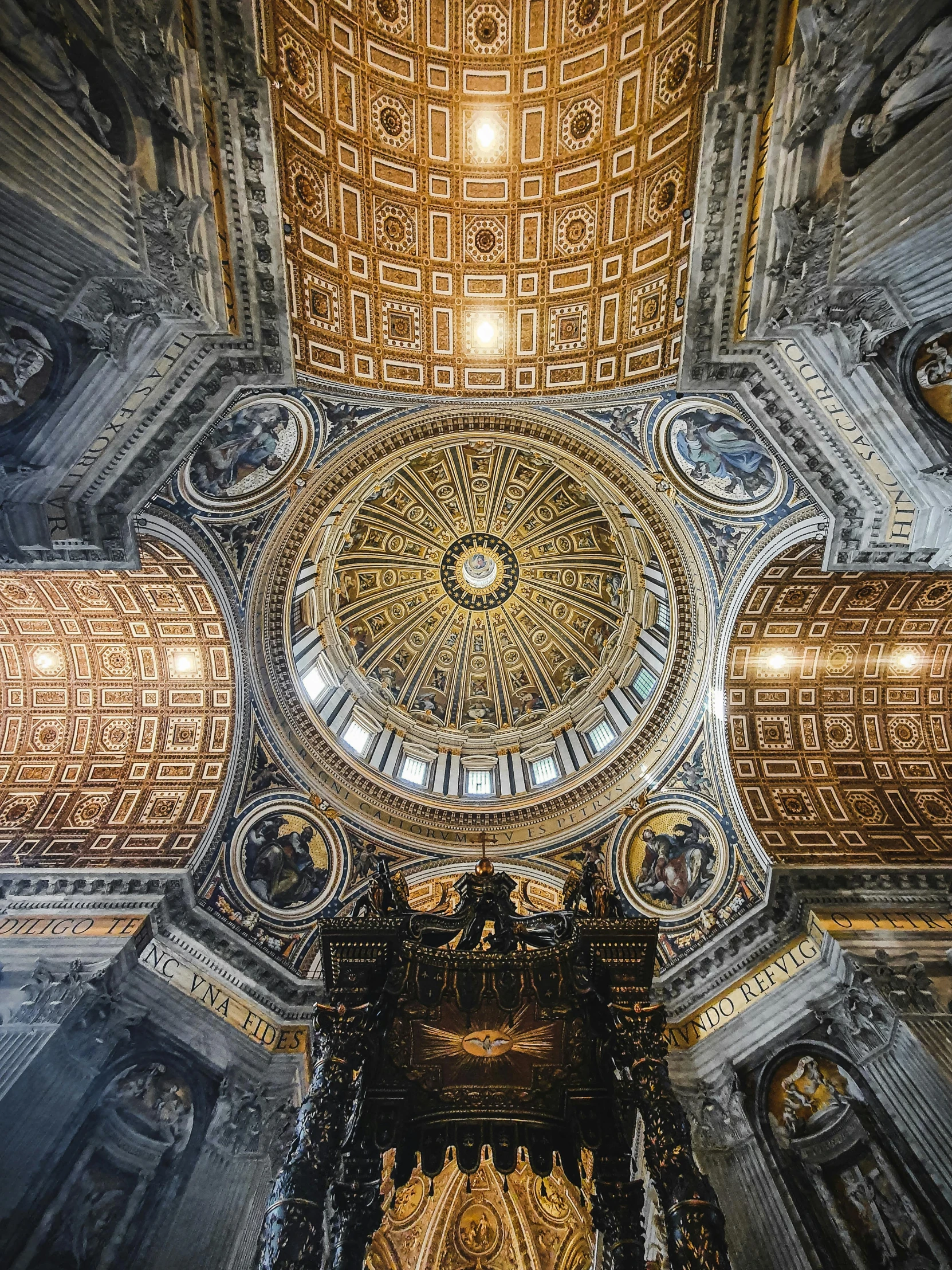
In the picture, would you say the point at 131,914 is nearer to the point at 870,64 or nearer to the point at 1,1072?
the point at 1,1072

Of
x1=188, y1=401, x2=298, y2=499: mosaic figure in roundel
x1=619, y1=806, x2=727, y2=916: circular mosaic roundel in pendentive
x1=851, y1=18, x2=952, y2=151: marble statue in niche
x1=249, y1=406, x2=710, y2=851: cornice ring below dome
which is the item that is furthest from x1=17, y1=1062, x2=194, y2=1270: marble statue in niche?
x1=851, y1=18, x2=952, y2=151: marble statue in niche

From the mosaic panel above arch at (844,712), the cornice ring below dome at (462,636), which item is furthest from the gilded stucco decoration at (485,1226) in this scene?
the mosaic panel above arch at (844,712)

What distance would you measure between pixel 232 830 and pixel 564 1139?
371 inches

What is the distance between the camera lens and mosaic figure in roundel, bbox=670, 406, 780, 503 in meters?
12.3

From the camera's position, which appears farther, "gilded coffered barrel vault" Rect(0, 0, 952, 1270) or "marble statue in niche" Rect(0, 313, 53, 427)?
"gilded coffered barrel vault" Rect(0, 0, 952, 1270)

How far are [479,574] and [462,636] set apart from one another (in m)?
2.29

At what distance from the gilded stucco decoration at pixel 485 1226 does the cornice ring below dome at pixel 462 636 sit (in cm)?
924

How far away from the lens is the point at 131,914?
39.6 ft

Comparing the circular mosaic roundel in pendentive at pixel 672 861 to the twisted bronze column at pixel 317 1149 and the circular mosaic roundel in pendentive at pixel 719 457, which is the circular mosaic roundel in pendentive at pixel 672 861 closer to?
the circular mosaic roundel in pendentive at pixel 719 457

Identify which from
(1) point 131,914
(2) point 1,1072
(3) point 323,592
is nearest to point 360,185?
(3) point 323,592

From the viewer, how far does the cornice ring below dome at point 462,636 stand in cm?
1509

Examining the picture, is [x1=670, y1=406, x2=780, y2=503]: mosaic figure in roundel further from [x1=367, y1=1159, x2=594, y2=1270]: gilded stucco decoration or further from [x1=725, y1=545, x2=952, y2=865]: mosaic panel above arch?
[x1=367, y1=1159, x2=594, y2=1270]: gilded stucco decoration

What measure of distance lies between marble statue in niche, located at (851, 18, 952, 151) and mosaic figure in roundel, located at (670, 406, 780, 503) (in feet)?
15.5

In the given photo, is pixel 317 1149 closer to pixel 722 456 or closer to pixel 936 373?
pixel 936 373
